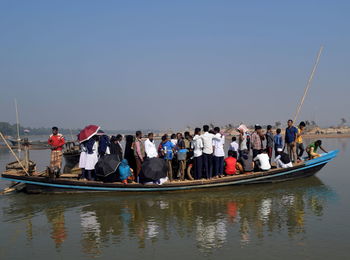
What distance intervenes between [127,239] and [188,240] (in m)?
1.23

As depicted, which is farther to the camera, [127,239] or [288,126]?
[288,126]

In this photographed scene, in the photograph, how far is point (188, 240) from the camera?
7.04 meters

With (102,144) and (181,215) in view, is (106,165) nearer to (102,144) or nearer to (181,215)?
(102,144)

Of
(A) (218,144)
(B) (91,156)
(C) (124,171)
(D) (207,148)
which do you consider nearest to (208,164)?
(D) (207,148)

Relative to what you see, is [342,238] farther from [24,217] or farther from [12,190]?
[12,190]

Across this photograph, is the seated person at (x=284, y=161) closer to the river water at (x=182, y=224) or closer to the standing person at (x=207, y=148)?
the river water at (x=182, y=224)

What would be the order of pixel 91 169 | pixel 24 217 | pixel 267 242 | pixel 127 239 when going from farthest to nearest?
pixel 91 169 < pixel 24 217 < pixel 127 239 < pixel 267 242

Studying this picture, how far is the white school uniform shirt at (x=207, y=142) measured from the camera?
454 inches

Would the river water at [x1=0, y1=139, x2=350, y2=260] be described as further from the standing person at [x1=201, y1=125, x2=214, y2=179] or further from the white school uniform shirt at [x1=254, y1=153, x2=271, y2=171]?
the standing person at [x1=201, y1=125, x2=214, y2=179]

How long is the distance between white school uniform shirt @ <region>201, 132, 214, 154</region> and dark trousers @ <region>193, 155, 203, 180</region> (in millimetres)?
300

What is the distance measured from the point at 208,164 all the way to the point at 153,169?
197cm

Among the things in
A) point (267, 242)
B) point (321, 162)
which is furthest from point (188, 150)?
point (267, 242)

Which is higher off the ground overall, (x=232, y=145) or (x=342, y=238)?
(x=232, y=145)

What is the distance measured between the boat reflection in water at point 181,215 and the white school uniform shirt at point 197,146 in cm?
125
